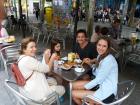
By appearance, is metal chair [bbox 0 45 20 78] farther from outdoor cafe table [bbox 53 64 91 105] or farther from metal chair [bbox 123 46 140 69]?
metal chair [bbox 123 46 140 69]

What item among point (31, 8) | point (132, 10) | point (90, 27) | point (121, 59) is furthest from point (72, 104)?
point (31, 8)

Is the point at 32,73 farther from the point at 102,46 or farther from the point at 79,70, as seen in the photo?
the point at 102,46

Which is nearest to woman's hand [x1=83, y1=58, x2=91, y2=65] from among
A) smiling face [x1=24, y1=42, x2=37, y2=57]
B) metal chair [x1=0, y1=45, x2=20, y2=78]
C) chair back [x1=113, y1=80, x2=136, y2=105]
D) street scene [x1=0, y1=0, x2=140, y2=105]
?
street scene [x1=0, y1=0, x2=140, y2=105]

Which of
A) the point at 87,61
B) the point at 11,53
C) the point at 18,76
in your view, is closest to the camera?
the point at 18,76

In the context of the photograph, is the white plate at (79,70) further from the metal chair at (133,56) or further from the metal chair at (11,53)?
the metal chair at (133,56)

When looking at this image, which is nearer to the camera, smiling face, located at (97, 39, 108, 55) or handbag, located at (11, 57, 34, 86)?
handbag, located at (11, 57, 34, 86)

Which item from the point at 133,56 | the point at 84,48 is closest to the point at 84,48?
the point at 84,48

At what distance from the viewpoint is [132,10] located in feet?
38.6

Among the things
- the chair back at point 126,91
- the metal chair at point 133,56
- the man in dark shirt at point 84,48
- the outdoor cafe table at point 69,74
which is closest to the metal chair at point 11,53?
the man in dark shirt at point 84,48

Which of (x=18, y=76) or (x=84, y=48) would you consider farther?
(x=84, y=48)

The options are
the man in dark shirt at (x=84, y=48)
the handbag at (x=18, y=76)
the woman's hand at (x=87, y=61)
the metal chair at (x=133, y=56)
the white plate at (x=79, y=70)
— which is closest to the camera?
the handbag at (x=18, y=76)

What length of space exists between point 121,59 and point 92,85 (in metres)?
2.76

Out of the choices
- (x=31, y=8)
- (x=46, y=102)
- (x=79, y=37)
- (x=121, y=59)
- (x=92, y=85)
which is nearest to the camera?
(x=46, y=102)

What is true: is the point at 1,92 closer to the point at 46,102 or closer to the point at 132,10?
the point at 46,102
